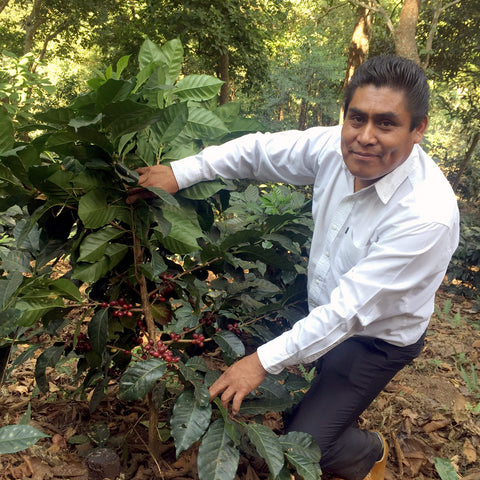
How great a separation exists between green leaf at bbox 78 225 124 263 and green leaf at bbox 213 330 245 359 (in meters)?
0.57

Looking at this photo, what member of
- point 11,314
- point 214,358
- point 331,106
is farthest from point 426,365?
point 331,106

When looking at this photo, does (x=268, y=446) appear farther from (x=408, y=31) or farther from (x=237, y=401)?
(x=408, y=31)

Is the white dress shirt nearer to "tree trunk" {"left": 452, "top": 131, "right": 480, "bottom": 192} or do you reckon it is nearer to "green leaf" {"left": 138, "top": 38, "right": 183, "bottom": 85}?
"green leaf" {"left": 138, "top": 38, "right": 183, "bottom": 85}

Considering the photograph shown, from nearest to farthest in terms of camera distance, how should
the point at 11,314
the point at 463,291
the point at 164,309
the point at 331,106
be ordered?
1. the point at 11,314
2. the point at 164,309
3. the point at 463,291
4. the point at 331,106

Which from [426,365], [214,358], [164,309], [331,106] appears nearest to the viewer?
[164,309]

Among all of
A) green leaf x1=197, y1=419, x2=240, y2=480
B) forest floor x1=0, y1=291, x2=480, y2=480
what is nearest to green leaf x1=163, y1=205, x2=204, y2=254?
green leaf x1=197, y1=419, x2=240, y2=480

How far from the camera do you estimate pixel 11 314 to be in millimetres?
1289

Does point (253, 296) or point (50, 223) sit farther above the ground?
point (50, 223)

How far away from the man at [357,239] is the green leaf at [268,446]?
0.13 m

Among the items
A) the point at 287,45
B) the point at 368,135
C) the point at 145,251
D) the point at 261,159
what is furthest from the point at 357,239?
the point at 287,45

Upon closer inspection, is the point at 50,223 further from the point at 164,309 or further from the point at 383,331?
the point at 383,331

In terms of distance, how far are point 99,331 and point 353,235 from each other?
111 centimetres

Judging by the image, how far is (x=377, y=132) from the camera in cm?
175

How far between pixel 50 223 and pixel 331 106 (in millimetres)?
15196
